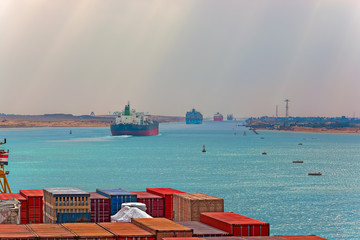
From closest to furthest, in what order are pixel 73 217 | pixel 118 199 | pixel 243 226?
pixel 243 226
pixel 73 217
pixel 118 199

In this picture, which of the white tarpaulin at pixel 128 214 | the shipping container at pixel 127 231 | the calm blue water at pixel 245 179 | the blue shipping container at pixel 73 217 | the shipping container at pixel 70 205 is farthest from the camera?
the calm blue water at pixel 245 179

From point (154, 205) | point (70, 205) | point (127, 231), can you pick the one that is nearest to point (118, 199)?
point (154, 205)

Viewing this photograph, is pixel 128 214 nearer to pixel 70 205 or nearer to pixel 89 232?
pixel 70 205

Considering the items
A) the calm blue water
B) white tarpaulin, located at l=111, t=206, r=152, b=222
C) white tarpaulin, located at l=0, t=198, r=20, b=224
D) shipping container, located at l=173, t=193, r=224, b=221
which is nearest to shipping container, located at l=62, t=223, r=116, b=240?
white tarpaulin, located at l=111, t=206, r=152, b=222

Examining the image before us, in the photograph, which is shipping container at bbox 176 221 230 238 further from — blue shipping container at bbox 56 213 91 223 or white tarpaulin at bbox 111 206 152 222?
blue shipping container at bbox 56 213 91 223

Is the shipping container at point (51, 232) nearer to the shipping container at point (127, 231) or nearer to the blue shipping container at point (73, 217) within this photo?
the shipping container at point (127, 231)

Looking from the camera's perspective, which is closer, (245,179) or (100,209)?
(100,209)

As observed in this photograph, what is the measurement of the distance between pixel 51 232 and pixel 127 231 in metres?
5.26

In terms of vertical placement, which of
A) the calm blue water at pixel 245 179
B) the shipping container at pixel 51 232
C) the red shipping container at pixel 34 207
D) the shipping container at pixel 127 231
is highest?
the shipping container at pixel 51 232

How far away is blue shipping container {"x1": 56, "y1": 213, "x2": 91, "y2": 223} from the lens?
50.7 meters

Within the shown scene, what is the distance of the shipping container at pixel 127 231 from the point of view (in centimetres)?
4003

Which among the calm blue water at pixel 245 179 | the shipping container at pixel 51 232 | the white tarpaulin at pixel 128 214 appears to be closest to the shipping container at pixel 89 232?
the shipping container at pixel 51 232

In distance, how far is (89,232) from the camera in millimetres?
41375

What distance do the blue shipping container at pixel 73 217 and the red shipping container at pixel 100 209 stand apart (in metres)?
2.09
